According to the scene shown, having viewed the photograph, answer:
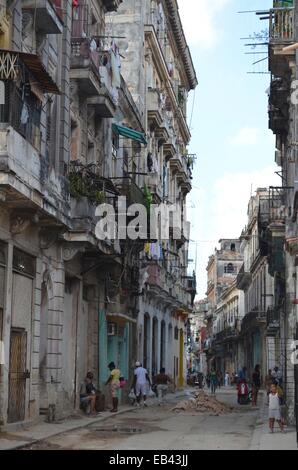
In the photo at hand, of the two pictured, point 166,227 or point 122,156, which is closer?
point 122,156

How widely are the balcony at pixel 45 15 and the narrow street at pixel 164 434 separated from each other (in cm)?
880

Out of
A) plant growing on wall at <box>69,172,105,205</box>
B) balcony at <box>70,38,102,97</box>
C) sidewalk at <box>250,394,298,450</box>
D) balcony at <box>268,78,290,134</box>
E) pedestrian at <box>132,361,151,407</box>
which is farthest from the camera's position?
pedestrian at <box>132,361,151,407</box>

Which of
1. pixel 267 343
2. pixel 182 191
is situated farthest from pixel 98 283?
pixel 267 343

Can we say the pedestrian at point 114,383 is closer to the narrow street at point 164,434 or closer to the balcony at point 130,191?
the narrow street at point 164,434

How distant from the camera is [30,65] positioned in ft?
52.7

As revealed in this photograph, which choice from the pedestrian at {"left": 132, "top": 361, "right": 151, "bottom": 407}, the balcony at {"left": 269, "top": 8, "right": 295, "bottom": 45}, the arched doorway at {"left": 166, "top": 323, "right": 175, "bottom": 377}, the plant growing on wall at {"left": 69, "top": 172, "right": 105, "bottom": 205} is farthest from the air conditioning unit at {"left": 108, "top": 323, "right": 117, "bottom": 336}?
the arched doorway at {"left": 166, "top": 323, "right": 175, "bottom": 377}

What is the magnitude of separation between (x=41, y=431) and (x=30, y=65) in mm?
7261

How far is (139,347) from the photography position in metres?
34.1

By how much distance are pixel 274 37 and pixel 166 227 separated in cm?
1878

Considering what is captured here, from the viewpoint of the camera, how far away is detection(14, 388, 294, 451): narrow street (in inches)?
584

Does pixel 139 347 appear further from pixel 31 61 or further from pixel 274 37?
pixel 31 61

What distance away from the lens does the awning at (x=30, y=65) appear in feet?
49.7

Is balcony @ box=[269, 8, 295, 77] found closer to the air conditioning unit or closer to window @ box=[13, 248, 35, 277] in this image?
window @ box=[13, 248, 35, 277]

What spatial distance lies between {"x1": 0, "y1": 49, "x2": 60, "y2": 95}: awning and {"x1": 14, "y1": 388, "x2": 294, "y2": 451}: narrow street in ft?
22.1
